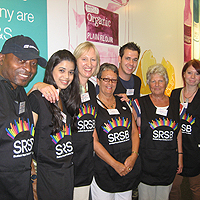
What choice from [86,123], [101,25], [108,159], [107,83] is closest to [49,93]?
[86,123]

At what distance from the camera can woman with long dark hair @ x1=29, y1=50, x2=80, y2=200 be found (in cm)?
126

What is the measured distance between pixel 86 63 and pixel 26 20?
2.21ft

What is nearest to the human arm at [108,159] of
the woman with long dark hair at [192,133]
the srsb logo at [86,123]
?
the srsb logo at [86,123]

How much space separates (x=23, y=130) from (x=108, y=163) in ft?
3.03

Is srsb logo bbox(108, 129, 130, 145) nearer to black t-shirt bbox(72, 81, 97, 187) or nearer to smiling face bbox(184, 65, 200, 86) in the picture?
black t-shirt bbox(72, 81, 97, 187)

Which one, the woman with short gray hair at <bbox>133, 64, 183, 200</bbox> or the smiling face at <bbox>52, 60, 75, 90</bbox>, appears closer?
the smiling face at <bbox>52, 60, 75, 90</bbox>

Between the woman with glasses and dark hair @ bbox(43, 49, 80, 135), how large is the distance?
0.33 m

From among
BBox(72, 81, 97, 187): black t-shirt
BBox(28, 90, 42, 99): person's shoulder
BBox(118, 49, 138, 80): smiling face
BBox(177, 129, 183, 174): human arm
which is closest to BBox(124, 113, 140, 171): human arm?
BBox(72, 81, 97, 187): black t-shirt

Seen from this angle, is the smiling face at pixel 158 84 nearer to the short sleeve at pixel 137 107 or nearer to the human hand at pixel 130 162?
the short sleeve at pixel 137 107

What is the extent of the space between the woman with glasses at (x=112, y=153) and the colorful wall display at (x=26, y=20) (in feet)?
2.36

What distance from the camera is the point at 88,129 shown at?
1710 millimetres

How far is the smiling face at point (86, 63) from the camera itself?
70.3 inches

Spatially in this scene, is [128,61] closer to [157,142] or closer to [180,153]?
[157,142]

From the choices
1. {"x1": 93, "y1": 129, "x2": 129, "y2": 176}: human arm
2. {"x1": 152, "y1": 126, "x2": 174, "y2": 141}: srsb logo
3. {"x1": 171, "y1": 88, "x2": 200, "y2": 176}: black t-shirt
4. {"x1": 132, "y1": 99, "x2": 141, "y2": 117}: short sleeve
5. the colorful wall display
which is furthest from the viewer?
{"x1": 171, "y1": 88, "x2": 200, "y2": 176}: black t-shirt
